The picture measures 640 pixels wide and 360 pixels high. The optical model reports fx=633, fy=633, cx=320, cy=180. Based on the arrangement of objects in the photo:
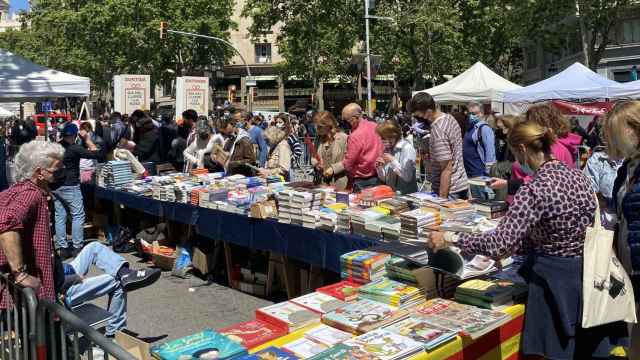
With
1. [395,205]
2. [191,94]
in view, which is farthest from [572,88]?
[395,205]

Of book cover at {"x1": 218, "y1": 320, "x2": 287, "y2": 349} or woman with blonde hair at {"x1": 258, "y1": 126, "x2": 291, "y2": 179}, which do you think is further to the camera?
woman with blonde hair at {"x1": 258, "y1": 126, "x2": 291, "y2": 179}

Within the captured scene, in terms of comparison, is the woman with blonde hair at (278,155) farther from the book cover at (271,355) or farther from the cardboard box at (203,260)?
the book cover at (271,355)

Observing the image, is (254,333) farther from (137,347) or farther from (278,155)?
(278,155)

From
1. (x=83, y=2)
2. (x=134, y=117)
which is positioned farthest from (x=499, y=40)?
(x=134, y=117)

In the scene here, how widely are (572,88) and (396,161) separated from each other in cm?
942

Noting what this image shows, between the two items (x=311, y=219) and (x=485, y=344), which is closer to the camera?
(x=485, y=344)

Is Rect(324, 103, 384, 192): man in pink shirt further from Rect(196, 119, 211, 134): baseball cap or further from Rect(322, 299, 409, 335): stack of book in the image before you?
Rect(196, 119, 211, 134): baseball cap

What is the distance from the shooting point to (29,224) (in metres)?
3.94

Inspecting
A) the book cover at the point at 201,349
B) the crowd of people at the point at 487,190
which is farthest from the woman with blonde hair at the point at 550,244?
the book cover at the point at 201,349

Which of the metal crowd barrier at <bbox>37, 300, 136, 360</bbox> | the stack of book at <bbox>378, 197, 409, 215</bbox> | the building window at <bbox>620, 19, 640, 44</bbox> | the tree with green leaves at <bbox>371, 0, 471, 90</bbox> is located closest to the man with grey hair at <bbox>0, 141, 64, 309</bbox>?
the metal crowd barrier at <bbox>37, 300, 136, 360</bbox>

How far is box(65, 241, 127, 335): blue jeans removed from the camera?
4.80 metres

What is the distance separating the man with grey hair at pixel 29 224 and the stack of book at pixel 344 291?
1766mm

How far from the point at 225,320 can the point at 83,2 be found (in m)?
48.3

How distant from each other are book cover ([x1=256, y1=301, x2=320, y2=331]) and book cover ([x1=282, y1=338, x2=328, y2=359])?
0.71 ft
